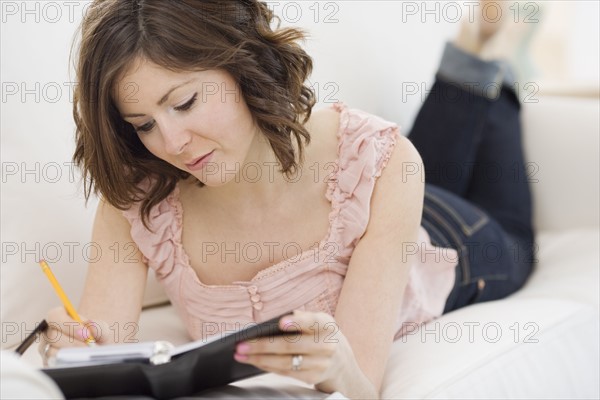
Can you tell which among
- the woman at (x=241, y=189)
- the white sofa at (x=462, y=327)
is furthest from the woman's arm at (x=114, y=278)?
the white sofa at (x=462, y=327)

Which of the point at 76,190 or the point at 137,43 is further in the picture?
the point at 76,190

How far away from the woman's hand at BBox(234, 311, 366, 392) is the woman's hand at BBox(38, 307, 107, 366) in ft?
0.98

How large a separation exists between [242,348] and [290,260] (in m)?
0.40

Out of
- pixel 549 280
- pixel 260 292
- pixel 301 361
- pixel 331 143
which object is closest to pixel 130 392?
pixel 301 361

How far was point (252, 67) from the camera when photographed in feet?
3.59

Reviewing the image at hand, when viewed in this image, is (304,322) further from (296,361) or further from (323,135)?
(323,135)

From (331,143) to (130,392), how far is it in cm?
57

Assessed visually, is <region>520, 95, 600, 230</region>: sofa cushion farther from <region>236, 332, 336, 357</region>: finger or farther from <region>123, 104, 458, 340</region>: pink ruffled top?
<region>236, 332, 336, 357</region>: finger

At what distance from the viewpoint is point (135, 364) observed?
79 cm

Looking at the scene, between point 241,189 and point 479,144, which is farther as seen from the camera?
point 479,144

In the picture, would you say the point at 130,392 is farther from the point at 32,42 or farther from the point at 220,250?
the point at 32,42

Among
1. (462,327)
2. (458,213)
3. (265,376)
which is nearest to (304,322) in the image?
(265,376)

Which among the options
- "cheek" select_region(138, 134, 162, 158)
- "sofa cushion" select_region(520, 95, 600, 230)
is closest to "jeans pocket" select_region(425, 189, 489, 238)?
"sofa cushion" select_region(520, 95, 600, 230)

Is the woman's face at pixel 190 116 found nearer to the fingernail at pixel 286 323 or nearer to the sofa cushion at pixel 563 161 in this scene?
the fingernail at pixel 286 323
